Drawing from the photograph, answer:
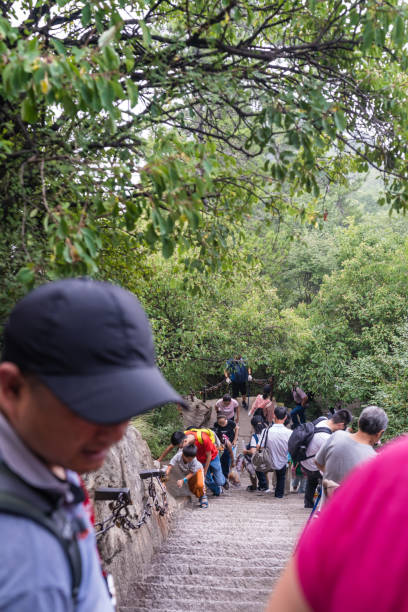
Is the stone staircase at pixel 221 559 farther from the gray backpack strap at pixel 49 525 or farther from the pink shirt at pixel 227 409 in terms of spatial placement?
the gray backpack strap at pixel 49 525

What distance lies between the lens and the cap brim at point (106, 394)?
3.59ft

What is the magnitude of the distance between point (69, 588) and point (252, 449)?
9.97 m

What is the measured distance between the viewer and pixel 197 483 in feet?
29.6

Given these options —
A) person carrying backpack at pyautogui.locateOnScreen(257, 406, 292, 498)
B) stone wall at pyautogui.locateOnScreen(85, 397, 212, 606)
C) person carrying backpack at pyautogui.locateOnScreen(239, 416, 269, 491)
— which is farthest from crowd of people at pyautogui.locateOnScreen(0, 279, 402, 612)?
person carrying backpack at pyautogui.locateOnScreen(239, 416, 269, 491)

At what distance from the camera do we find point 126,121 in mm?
4992

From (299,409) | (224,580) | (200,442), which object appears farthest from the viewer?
(299,409)

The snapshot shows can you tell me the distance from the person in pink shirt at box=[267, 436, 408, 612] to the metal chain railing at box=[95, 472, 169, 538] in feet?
11.6

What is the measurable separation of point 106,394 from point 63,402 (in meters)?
0.08

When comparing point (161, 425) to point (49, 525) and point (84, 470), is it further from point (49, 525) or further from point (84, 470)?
point (49, 525)

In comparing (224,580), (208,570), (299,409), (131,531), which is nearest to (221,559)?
(208,570)

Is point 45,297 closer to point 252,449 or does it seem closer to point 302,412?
point 252,449

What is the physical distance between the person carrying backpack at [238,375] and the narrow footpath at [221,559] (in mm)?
5755

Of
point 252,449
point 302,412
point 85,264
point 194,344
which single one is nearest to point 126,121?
point 85,264

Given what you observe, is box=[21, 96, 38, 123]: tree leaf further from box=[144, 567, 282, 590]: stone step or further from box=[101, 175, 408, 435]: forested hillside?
box=[101, 175, 408, 435]: forested hillside
